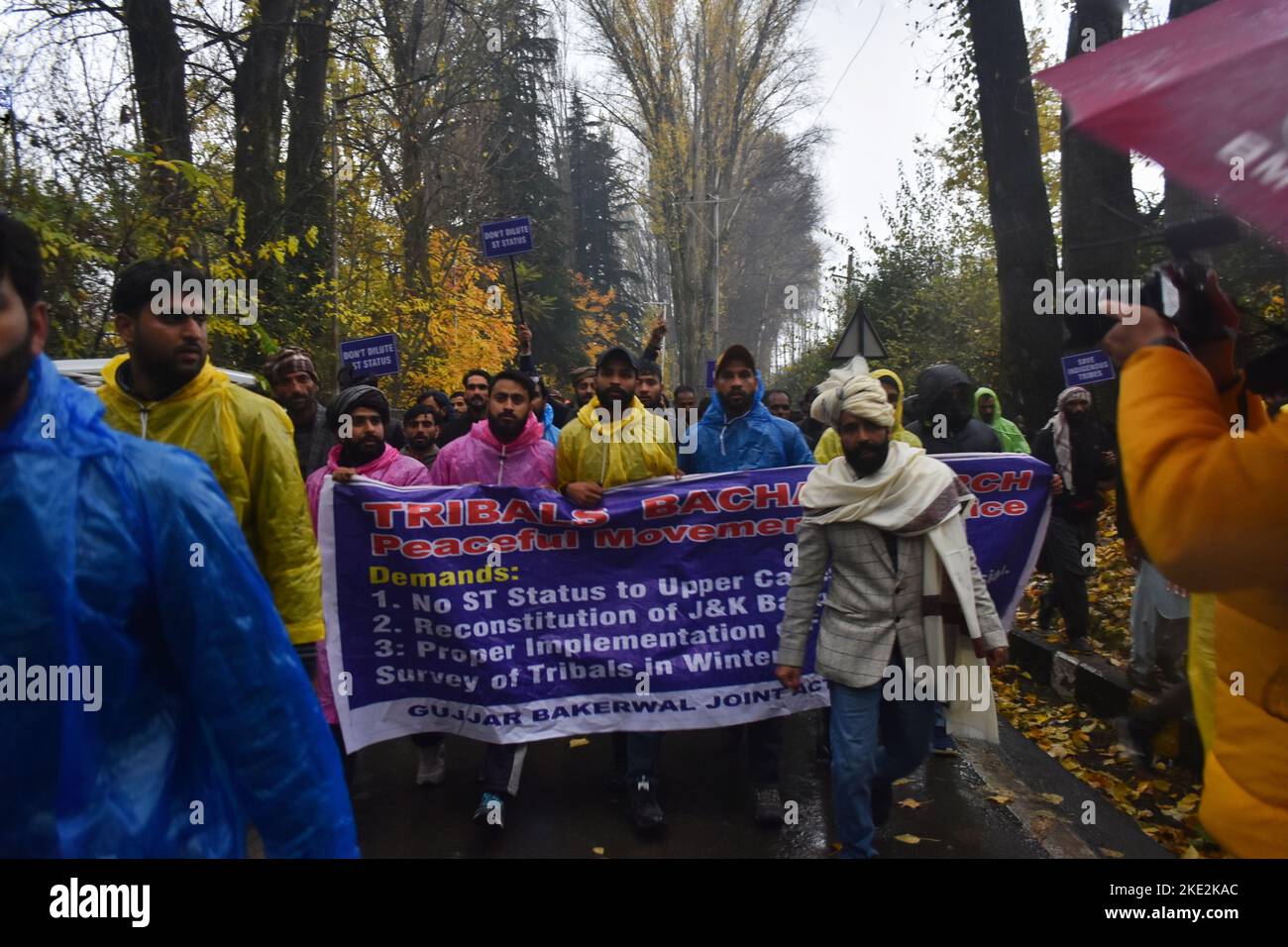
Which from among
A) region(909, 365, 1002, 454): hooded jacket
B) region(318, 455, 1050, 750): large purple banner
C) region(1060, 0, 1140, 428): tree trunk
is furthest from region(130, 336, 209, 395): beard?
region(1060, 0, 1140, 428): tree trunk

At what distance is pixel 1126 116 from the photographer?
144 cm

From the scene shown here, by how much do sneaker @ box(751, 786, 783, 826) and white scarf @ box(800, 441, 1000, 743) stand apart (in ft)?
3.47

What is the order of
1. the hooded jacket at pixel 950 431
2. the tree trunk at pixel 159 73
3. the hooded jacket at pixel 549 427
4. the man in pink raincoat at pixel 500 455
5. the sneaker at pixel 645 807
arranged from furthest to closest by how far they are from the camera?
the tree trunk at pixel 159 73 < the hooded jacket at pixel 549 427 < the hooded jacket at pixel 950 431 < the man in pink raincoat at pixel 500 455 < the sneaker at pixel 645 807

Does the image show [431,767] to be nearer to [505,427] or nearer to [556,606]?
[556,606]

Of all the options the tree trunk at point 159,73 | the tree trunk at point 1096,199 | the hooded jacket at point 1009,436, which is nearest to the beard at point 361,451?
the tree trunk at point 159,73

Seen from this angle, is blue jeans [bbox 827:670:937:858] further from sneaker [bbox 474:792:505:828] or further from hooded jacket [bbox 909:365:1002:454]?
hooded jacket [bbox 909:365:1002:454]

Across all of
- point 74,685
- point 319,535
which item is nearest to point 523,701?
point 319,535

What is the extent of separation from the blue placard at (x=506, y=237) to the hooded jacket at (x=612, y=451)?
400 centimetres

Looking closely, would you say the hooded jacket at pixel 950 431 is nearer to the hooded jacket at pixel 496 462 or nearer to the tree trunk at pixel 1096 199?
the tree trunk at pixel 1096 199

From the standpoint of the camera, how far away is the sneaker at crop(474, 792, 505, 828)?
4273 mm

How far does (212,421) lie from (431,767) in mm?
2661

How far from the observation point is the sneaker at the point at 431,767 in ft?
16.3

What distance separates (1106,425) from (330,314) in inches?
386
